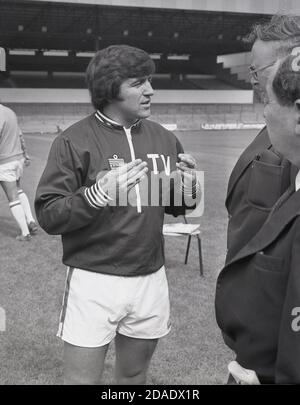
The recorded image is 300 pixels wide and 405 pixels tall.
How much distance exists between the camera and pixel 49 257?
6328 mm

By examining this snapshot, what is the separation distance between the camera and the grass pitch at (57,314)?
12.0 feet

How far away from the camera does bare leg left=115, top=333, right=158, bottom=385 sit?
260cm

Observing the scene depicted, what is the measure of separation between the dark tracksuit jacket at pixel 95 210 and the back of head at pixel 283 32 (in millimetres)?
775

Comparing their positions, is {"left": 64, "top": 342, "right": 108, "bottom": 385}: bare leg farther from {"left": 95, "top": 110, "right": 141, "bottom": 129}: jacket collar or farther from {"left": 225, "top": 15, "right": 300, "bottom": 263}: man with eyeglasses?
{"left": 95, "top": 110, "right": 141, "bottom": 129}: jacket collar

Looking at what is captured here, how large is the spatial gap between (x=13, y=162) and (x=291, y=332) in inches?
239

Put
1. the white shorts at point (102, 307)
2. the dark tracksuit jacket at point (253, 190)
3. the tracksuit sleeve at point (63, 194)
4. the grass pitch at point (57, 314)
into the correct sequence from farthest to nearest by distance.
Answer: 1. the grass pitch at point (57, 314)
2. the white shorts at point (102, 307)
3. the tracksuit sleeve at point (63, 194)
4. the dark tracksuit jacket at point (253, 190)

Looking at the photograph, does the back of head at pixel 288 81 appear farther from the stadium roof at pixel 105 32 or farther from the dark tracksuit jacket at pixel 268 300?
the stadium roof at pixel 105 32

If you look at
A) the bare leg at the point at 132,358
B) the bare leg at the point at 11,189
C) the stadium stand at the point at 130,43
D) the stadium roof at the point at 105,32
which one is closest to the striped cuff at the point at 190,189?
the bare leg at the point at 132,358

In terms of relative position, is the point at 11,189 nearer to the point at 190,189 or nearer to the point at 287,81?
the point at 190,189

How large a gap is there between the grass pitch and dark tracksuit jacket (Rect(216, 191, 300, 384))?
2220 millimetres

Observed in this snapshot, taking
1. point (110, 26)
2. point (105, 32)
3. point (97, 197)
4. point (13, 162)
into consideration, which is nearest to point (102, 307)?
point (97, 197)

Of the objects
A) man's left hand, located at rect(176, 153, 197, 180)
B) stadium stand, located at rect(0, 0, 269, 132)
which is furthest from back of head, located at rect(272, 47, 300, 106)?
stadium stand, located at rect(0, 0, 269, 132)
